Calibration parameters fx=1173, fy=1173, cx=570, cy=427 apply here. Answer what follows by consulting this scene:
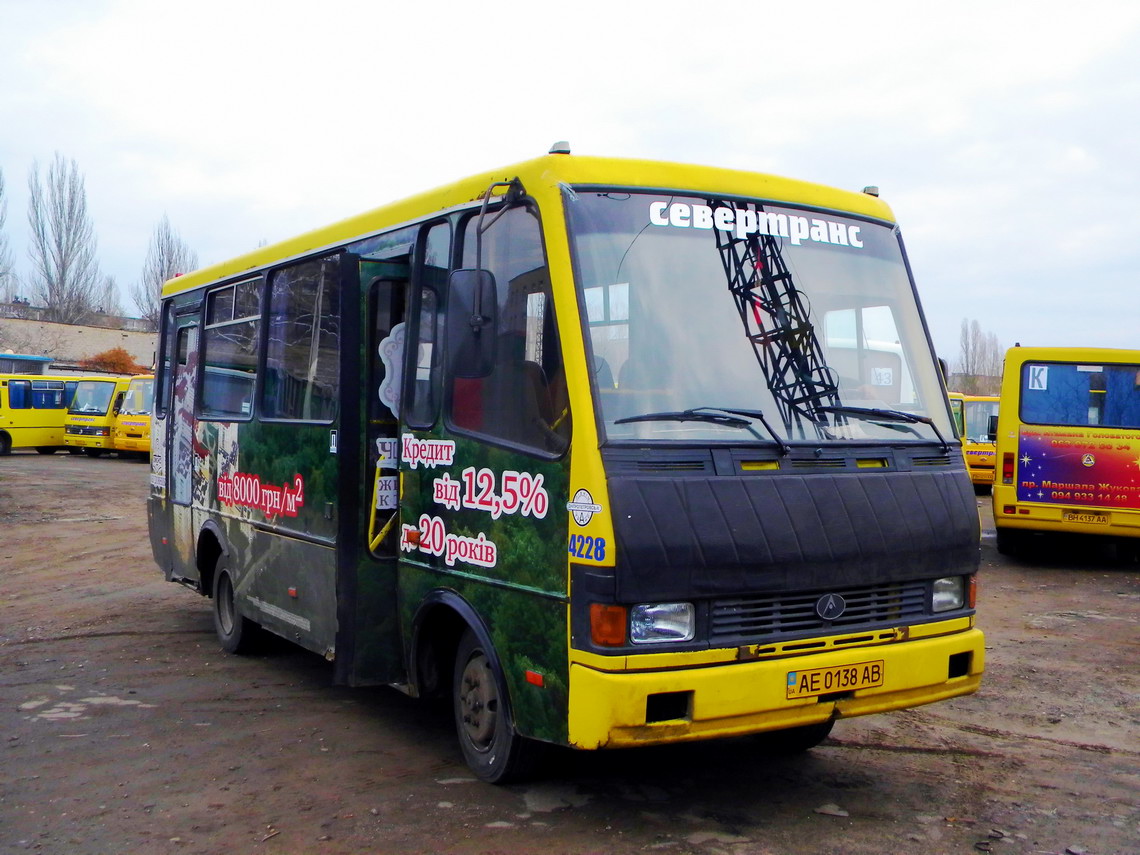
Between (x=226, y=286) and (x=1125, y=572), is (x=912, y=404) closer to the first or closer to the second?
(x=226, y=286)

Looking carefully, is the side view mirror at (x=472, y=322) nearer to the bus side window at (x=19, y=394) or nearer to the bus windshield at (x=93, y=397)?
the bus windshield at (x=93, y=397)

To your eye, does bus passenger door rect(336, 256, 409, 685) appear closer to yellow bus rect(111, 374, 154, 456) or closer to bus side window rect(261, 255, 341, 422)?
bus side window rect(261, 255, 341, 422)

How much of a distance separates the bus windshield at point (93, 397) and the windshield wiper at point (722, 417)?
101 ft

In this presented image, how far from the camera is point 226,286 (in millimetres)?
8789

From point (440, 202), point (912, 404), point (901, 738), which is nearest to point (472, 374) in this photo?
point (440, 202)

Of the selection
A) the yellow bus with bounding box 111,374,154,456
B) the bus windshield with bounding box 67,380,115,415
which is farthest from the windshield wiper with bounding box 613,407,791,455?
the bus windshield with bounding box 67,380,115,415

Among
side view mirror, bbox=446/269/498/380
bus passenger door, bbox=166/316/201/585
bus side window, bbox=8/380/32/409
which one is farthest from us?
bus side window, bbox=8/380/32/409

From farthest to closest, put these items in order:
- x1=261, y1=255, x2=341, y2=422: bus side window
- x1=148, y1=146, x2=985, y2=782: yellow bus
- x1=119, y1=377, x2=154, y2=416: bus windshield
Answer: x1=119, y1=377, x2=154, y2=416: bus windshield, x1=261, y1=255, x2=341, y2=422: bus side window, x1=148, y1=146, x2=985, y2=782: yellow bus

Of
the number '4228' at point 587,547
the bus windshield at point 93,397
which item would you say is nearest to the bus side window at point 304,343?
the number '4228' at point 587,547

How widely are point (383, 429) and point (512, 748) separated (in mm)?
1971

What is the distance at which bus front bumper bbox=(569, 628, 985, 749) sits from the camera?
14.9 feet

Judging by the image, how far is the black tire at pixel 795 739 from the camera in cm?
607

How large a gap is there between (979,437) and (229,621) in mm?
19030

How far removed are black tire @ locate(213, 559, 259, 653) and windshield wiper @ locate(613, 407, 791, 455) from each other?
465cm
